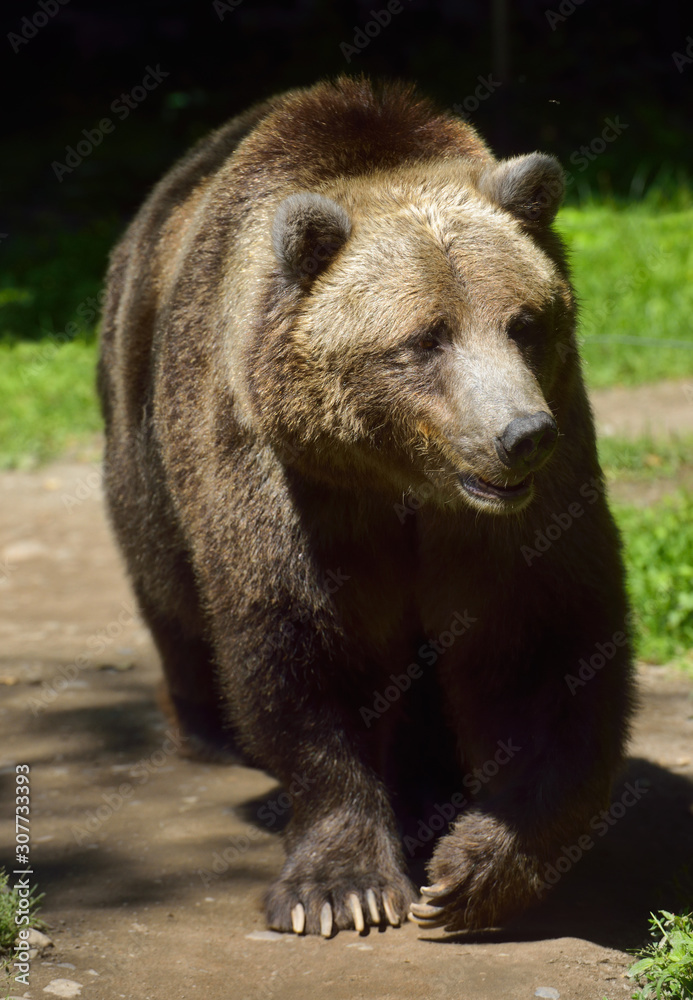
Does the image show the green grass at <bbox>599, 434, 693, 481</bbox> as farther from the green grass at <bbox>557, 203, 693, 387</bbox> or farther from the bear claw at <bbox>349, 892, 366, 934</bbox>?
the bear claw at <bbox>349, 892, 366, 934</bbox>

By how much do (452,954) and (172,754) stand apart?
70.0 inches

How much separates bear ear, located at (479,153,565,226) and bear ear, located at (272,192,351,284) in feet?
1.35

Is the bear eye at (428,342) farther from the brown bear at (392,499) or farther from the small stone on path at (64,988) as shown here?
the small stone on path at (64,988)

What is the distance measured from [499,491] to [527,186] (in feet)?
2.83

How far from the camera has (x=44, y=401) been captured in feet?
28.5

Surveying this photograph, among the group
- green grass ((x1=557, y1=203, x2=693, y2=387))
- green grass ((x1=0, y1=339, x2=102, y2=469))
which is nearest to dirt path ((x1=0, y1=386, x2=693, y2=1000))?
green grass ((x1=0, y1=339, x2=102, y2=469))

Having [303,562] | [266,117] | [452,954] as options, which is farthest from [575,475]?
[266,117]

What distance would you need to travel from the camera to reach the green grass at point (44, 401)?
8.00 m

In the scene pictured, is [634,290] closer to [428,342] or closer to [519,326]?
[519,326]

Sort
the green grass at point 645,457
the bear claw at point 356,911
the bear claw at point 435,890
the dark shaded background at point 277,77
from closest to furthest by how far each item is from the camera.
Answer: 1. the bear claw at point 435,890
2. the bear claw at point 356,911
3. the green grass at point 645,457
4. the dark shaded background at point 277,77

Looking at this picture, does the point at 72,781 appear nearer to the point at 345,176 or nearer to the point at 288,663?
the point at 288,663

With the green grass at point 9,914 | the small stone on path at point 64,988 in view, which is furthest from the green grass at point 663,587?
the small stone on path at point 64,988

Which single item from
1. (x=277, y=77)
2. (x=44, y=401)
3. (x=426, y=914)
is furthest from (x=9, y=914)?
(x=277, y=77)

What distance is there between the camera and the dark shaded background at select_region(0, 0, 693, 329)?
12.9 m
